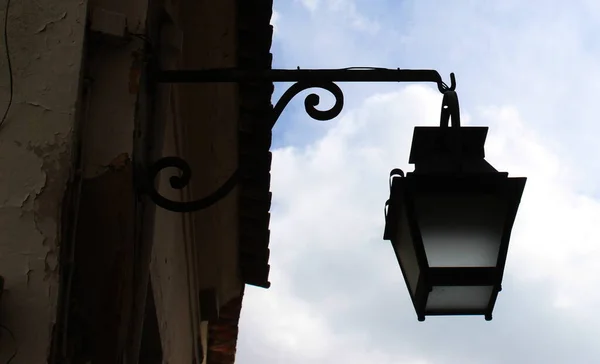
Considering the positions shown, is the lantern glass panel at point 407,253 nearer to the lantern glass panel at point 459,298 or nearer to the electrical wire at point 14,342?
the lantern glass panel at point 459,298

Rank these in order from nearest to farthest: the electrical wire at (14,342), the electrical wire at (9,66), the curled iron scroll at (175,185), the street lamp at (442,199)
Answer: the electrical wire at (14,342), the electrical wire at (9,66), the curled iron scroll at (175,185), the street lamp at (442,199)

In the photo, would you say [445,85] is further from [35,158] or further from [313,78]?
[35,158]

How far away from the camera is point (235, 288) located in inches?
268

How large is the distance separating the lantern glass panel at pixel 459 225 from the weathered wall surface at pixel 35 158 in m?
1.07

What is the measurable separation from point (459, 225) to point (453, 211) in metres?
0.05

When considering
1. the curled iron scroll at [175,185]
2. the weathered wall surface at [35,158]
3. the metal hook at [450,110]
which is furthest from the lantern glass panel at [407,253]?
the weathered wall surface at [35,158]

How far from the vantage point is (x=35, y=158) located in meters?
2.11

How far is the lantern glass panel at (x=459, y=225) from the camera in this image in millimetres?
2617

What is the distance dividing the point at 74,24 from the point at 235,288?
470 centimetres

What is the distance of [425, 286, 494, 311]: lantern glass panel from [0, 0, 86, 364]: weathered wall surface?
1188 mm

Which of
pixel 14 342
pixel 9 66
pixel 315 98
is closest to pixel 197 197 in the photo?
pixel 315 98

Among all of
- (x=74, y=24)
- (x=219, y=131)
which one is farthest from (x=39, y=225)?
(x=219, y=131)

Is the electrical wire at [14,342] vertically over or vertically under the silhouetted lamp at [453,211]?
under

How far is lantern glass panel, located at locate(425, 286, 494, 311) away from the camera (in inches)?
106
